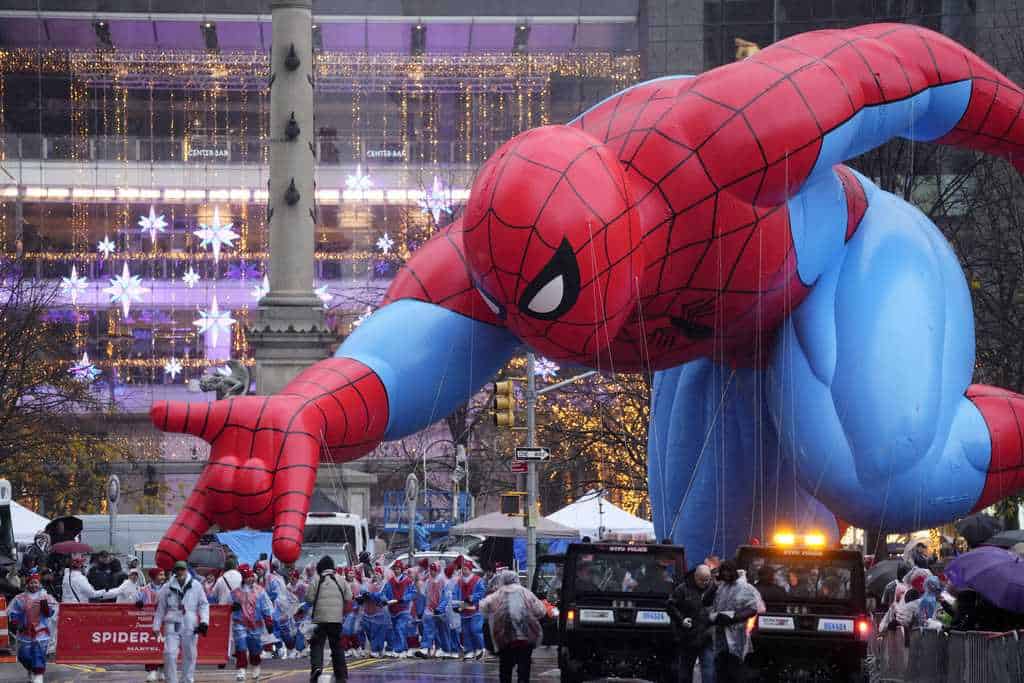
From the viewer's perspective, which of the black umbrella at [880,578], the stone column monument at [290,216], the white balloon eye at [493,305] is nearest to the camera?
the white balloon eye at [493,305]

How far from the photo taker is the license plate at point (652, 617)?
17406 mm

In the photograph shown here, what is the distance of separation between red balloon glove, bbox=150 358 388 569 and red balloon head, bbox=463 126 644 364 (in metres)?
1.77

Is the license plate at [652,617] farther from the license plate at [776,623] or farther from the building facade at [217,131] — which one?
the building facade at [217,131]

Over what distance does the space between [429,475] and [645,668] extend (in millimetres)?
Result: 39337

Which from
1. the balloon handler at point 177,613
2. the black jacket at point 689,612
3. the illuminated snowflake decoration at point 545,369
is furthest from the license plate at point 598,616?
the illuminated snowflake decoration at point 545,369

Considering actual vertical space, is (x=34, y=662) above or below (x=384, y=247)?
below

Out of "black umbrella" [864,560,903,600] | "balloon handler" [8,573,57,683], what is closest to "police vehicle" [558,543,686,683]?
"black umbrella" [864,560,903,600]

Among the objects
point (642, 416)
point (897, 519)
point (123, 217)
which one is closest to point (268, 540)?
point (642, 416)

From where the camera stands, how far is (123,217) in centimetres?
6775

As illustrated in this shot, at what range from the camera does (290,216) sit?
Result: 3891 cm

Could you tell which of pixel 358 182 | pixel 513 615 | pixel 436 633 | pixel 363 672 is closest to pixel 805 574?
pixel 513 615

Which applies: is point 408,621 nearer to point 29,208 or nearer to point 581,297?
point 581,297

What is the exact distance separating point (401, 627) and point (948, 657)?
36.8ft

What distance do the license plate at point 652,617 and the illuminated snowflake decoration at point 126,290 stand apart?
50588 mm
